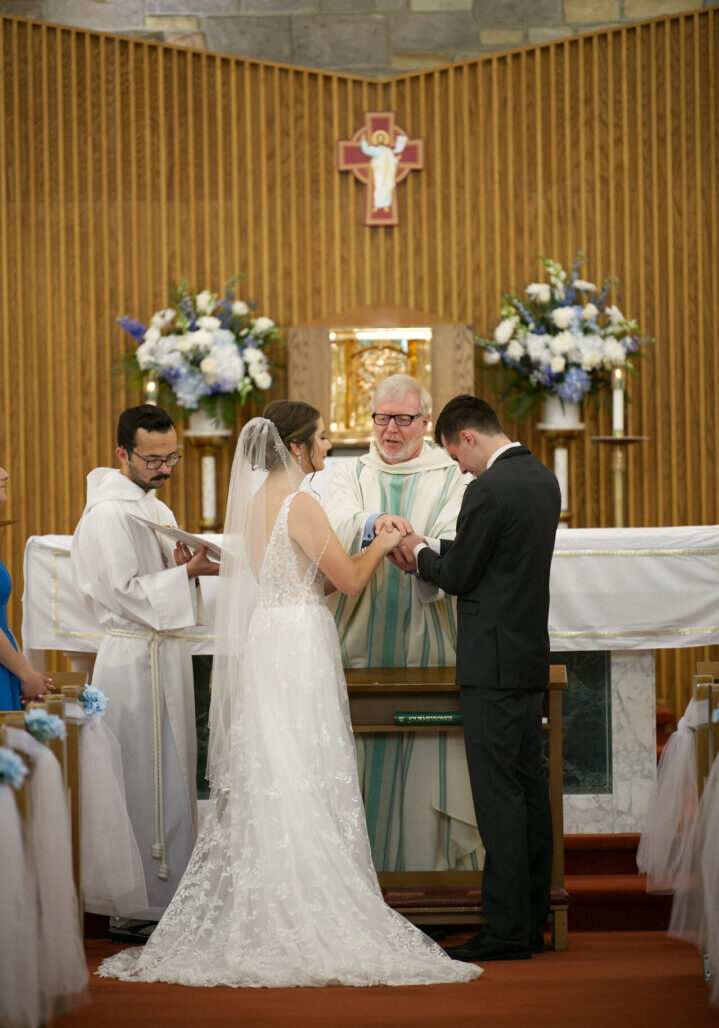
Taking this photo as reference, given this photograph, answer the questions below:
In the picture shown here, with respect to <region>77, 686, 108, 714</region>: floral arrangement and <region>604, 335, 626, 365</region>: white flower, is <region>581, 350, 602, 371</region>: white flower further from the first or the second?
<region>77, 686, 108, 714</region>: floral arrangement

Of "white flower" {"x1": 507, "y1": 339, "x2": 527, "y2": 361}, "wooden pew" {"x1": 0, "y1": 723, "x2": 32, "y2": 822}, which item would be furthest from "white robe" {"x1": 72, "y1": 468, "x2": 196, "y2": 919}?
"white flower" {"x1": 507, "y1": 339, "x2": 527, "y2": 361}

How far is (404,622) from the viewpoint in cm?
461

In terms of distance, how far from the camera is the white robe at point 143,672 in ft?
14.4

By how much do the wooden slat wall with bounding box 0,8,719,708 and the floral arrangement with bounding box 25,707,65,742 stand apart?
4217 mm

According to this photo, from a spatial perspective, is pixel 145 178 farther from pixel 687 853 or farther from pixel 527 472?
pixel 687 853

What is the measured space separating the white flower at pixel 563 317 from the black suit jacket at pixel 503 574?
2832 millimetres

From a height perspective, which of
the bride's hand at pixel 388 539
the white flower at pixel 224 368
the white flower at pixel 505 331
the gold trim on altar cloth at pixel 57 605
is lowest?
the gold trim on altar cloth at pixel 57 605

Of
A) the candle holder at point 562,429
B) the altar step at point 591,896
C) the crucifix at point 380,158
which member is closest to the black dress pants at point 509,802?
the altar step at point 591,896

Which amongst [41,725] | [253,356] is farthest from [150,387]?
[41,725]

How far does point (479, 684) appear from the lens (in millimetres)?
3912

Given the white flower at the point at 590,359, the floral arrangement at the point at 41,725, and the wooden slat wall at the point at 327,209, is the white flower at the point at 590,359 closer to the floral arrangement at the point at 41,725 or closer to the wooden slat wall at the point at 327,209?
the wooden slat wall at the point at 327,209

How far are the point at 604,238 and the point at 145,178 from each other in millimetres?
2644

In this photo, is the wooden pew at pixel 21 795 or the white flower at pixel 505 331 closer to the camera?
the wooden pew at pixel 21 795

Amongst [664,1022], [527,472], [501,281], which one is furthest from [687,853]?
[501,281]
